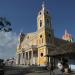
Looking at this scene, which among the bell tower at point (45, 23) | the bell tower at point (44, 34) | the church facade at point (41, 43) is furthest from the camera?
the bell tower at point (45, 23)

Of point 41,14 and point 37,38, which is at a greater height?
point 41,14

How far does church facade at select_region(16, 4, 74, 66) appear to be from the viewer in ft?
197

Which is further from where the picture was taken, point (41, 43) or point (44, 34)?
point (41, 43)

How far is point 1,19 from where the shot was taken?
98.7ft

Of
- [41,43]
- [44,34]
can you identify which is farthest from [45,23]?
[41,43]

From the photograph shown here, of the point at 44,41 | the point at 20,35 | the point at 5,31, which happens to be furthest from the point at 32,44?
the point at 5,31

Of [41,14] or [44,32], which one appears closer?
[44,32]

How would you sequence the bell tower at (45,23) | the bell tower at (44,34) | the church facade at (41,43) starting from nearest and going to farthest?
the bell tower at (44,34) < the church facade at (41,43) < the bell tower at (45,23)

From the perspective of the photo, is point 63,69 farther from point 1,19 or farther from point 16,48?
point 16,48

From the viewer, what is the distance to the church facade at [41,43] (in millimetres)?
60031

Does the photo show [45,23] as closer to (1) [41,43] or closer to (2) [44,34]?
(2) [44,34]

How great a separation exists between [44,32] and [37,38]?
4646mm

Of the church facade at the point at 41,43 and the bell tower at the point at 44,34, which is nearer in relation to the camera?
the bell tower at the point at 44,34

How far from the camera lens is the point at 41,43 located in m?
61.5
